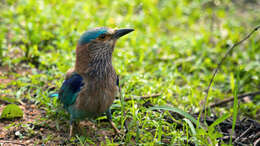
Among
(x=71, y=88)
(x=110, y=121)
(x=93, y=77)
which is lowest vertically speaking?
(x=110, y=121)

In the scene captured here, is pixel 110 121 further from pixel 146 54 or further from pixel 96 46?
pixel 146 54

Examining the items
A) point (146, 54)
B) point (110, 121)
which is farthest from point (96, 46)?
point (146, 54)

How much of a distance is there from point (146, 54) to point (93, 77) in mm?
2315

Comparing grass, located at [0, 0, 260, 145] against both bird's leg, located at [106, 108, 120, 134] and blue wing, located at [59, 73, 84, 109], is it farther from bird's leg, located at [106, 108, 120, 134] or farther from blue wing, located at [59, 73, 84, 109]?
blue wing, located at [59, 73, 84, 109]

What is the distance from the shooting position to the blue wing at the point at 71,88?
3.26 meters

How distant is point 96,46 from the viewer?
3213 millimetres

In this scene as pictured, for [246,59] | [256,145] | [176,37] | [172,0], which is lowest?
[256,145]

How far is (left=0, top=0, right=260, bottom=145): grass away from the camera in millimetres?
3668

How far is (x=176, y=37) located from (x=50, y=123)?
317 cm

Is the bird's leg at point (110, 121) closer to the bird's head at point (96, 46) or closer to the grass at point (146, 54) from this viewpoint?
the grass at point (146, 54)

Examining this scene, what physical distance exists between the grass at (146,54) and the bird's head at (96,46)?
1.80ft

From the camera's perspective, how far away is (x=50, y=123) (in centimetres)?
359

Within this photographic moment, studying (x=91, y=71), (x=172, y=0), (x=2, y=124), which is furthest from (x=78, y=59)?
(x=172, y=0)

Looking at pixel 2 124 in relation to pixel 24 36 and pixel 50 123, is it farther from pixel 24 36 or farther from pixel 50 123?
pixel 24 36
